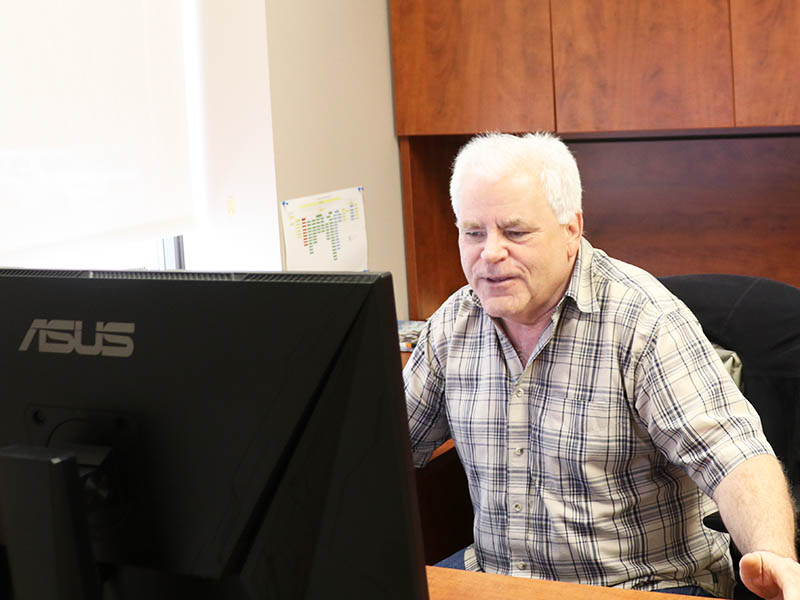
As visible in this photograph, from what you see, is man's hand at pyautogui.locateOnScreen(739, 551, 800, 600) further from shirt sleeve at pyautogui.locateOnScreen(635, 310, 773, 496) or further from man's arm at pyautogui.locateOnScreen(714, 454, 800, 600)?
shirt sleeve at pyautogui.locateOnScreen(635, 310, 773, 496)

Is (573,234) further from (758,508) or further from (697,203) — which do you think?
(697,203)

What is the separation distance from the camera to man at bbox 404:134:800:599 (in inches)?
60.4

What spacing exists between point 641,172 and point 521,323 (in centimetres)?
178

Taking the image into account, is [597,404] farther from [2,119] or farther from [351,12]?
[351,12]

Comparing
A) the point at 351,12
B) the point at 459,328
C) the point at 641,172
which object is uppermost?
the point at 351,12

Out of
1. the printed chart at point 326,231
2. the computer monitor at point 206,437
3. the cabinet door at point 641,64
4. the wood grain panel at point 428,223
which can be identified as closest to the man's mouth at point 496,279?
the computer monitor at point 206,437

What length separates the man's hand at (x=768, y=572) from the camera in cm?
108

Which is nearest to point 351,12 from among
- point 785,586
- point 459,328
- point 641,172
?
point 641,172

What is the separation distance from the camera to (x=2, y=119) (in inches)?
78.4

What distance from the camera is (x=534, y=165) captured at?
158 centimetres

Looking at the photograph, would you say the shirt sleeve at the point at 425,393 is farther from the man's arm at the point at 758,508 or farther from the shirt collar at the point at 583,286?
the man's arm at the point at 758,508

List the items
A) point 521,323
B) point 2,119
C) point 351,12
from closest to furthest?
point 521,323
point 2,119
point 351,12

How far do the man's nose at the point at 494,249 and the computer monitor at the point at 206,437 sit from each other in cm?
83

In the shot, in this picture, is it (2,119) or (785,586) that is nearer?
(785,586)
